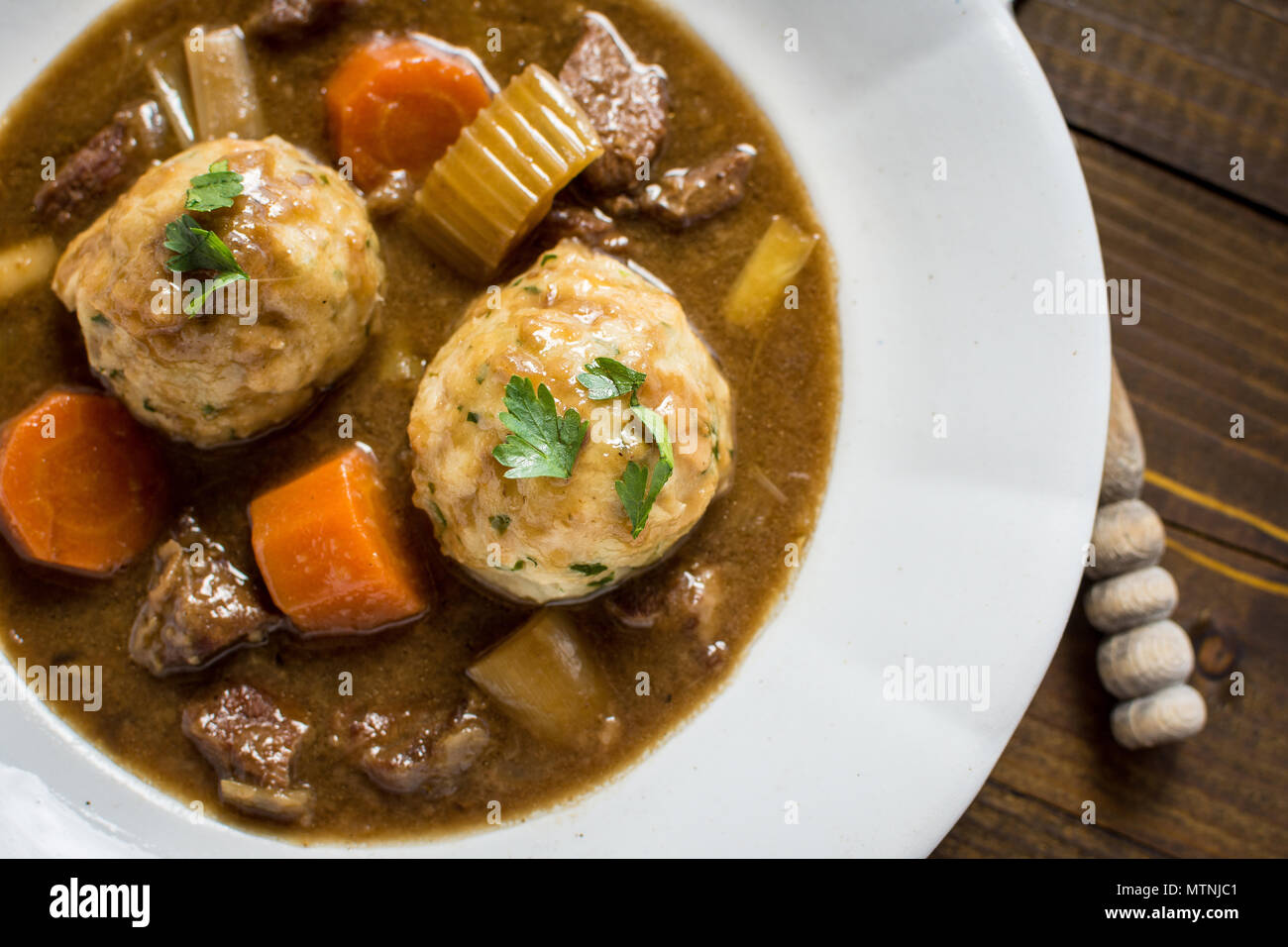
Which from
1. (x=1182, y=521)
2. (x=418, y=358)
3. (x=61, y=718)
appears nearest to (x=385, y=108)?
(x=418, y=358)

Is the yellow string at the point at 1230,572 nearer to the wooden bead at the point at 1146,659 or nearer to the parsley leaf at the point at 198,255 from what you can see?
the wooden bead at the point at 1146,659

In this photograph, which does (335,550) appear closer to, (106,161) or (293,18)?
(106,161)

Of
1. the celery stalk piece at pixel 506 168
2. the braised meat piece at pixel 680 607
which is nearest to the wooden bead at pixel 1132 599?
the braised meat piece at pixel 680 607

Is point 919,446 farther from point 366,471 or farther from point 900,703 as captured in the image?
point 366,471

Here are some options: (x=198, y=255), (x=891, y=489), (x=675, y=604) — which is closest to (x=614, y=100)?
(x=198, y=255)

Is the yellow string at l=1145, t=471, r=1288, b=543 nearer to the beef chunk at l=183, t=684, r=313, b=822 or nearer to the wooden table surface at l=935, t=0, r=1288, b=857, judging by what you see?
the wooden table surface at l=935, t=0, r=1288, b=857

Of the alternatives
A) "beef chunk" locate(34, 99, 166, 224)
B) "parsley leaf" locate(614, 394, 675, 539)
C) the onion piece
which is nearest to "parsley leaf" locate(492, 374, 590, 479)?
"parsley leaf" locate(614, 394, 675, 539)
